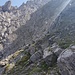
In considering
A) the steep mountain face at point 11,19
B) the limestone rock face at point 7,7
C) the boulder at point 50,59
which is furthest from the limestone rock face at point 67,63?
the limestone rock face at point 7,7

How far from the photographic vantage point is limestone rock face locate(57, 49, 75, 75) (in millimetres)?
24031

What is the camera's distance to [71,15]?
190ft

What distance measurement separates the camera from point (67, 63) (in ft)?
79.8

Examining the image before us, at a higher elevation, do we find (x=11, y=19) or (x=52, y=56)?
(x=11, y=19)

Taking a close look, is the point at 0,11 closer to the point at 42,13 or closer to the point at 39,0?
the point at 39,0

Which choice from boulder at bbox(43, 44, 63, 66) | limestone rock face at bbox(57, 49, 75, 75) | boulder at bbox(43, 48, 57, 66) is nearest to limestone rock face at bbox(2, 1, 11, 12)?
boulder at bbox(43, 44, 63, 66)

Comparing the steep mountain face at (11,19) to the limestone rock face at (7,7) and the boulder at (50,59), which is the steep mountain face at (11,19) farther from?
the boulder at (50,59)

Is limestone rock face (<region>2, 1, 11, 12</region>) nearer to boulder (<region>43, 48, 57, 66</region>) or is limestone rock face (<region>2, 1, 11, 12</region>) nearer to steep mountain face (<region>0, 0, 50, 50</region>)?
steep mountain face (<region>0, 0, 50, 50</region>)

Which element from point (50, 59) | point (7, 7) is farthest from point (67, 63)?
point (7, 7)

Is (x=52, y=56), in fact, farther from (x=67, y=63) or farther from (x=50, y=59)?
(x=67, y=63)

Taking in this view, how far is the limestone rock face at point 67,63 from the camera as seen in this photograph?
2403 cm

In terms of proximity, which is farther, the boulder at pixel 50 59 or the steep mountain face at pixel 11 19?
the steep mountain face at pixel 11 19

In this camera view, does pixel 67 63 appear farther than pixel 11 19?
No

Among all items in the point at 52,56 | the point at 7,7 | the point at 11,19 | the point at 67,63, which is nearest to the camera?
the point at 67,63
